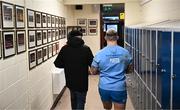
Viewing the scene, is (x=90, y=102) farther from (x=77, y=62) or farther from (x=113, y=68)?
(x=113, y=68)

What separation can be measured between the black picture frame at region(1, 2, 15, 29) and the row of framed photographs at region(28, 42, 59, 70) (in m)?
0.96

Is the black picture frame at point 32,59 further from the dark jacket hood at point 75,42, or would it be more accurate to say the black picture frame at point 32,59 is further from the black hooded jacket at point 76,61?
the dark jacket hood at point 75,42

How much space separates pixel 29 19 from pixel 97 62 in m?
1.41

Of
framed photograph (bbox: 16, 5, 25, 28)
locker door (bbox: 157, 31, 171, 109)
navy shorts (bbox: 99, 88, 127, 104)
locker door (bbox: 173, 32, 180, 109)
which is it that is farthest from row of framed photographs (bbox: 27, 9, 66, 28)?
locker door (bbox: 173, 32, 180, 109)

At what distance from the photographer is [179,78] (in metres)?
2.35

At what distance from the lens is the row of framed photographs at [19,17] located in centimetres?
324

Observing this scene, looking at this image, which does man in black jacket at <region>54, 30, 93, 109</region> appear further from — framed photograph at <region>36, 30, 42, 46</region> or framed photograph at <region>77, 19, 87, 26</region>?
framed photograph at <region>77, 19, 87, 26</region>

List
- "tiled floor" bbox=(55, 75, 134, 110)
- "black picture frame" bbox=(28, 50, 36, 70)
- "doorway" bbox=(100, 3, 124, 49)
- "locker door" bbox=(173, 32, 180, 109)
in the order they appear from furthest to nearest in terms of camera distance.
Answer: "doorway" bbox=(100, 3, 124, 49) → "tiled floor" bbox=(55, 75, 134, 110) → "black picture frame" bbox=(28, 50, 36, 70) → "locker door" bbox=(173, 32, 180, 109)

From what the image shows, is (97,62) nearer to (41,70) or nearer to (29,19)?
(29,19)

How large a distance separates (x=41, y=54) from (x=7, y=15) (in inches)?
75.6

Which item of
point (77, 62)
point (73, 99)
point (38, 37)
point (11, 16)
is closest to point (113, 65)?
point (77, 62)

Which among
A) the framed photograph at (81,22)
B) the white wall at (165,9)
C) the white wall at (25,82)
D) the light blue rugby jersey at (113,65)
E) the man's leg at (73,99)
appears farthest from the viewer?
the framed photograph at (81,22)

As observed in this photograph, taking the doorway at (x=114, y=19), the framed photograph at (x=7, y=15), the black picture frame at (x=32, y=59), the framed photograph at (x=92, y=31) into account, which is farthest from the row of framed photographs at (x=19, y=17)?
the doorway at (x=114, y=19)

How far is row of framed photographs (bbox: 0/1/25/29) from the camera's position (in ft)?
10.5
